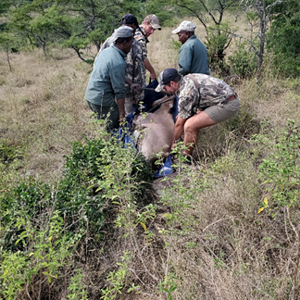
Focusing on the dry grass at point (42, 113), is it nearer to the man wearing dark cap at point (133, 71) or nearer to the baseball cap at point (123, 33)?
the man wearing dark cap at point (133, 71)

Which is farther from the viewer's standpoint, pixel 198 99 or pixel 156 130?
pixel 156 130

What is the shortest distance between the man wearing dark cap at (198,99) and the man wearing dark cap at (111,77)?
22.1 inches

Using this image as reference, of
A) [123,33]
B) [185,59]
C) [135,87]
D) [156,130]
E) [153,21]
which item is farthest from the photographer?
[153,21]

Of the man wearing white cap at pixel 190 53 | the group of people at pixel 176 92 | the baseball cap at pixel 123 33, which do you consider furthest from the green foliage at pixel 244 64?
the baseball cap at pixel 123 33

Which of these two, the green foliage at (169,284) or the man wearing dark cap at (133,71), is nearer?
the green foliage at (169,284)

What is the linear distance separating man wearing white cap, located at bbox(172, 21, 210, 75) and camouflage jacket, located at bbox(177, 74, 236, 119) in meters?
0.81

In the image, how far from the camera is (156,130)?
3.78 metres

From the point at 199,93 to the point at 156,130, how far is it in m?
0.74

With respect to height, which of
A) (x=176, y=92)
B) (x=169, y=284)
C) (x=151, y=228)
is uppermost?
(x=176, y=92)

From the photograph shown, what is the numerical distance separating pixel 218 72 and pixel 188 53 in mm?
1904

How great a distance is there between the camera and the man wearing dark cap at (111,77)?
351cm

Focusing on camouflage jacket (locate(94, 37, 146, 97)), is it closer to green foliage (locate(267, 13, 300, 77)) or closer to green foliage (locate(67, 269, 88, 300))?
green foliage (locate(67, 269, 88, 300))

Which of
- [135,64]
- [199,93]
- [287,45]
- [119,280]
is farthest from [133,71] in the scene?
[287,45]

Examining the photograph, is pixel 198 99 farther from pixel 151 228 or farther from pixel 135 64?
pixel 151 228
